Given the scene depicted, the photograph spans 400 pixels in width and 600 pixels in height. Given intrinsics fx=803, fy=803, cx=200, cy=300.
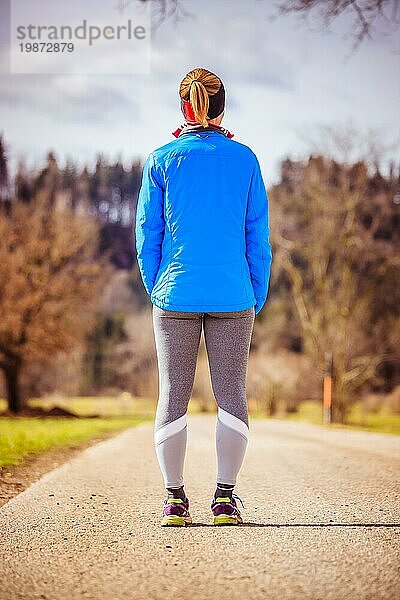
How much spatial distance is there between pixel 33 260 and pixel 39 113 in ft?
16.9

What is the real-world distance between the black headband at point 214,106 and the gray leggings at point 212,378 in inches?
35.6

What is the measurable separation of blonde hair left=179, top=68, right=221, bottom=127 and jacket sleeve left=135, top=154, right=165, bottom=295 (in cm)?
30

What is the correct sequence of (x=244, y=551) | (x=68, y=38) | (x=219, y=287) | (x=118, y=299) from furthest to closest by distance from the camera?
(x=118, y=299) < (x=68, y=38) < (x=219, y=287) < (x=244, y=551)

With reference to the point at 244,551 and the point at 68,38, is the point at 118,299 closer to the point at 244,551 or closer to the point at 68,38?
the point at 68,38

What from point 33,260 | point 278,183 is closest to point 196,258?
point 278,183

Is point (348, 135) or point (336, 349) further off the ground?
point (348, 135)

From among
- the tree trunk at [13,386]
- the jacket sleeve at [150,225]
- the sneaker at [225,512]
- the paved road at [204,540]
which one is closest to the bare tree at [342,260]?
the tree trunk at [13,386]

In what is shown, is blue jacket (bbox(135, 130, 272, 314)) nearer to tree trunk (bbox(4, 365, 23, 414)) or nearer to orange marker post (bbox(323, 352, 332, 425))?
orange marker post (bbox(323, 352, 332, 425))

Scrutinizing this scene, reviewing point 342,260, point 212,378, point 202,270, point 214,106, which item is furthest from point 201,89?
point 342,260

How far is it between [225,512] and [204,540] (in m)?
0.37

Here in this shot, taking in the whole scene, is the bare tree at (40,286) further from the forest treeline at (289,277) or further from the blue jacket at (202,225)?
the blue jacket at (202,225)

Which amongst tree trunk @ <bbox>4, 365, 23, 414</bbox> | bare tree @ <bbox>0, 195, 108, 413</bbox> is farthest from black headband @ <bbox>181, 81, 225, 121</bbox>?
tree trunk @ <bbox>4, 365, 23, 414</bbox>

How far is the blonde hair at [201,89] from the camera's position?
356 cm

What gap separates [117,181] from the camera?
79.3 ft
